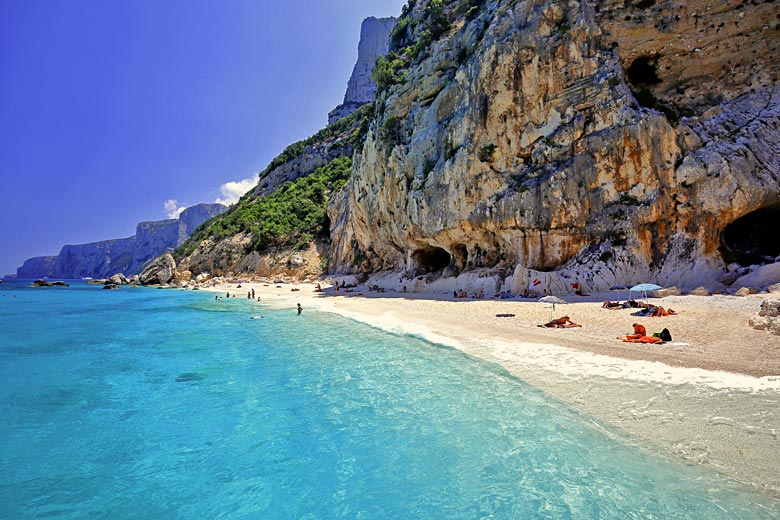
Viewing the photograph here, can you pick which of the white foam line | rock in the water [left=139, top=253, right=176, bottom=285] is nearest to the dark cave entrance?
the white foam line

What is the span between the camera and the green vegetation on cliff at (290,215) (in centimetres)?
5128

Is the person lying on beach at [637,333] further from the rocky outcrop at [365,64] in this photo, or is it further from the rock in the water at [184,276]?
the rocky outcrop at [365,64]

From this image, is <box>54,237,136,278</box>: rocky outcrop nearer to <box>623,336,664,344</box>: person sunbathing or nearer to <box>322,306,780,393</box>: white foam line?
<box>322,306,780,393</box>: white foam line

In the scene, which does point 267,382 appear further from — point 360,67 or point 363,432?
point 360,67

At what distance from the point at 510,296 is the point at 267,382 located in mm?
14698

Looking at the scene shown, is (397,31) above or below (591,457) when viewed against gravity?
above

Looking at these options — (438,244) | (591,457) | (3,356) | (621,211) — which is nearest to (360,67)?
(438,244)

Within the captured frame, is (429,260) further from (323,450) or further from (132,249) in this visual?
(132,249)

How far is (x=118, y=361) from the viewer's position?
11383 mm

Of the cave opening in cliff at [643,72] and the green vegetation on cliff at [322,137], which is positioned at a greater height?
the green vegetation on cliff at [322,137]

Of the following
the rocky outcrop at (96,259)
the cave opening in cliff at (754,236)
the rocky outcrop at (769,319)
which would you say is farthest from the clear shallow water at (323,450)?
the rocky outcrop at (96,259)

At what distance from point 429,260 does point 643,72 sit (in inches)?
792

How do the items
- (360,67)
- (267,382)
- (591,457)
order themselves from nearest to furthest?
(591,457) → (267,382) → (360,67)

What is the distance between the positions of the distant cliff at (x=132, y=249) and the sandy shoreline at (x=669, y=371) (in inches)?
5612
